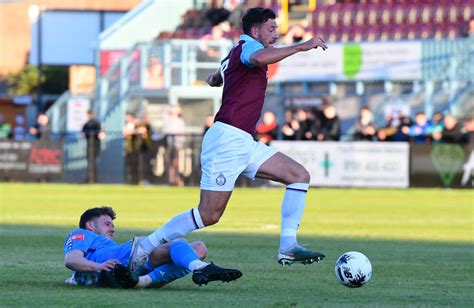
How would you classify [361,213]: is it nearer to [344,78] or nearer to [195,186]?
[195,186]

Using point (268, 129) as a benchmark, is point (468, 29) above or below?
above

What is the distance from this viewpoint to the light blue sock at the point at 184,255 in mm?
8867

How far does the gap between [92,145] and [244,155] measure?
2473 centimetres

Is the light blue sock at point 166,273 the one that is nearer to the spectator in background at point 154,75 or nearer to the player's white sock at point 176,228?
the player's white sock at point 176,228

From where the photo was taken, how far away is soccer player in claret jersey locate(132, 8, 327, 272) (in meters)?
9.45

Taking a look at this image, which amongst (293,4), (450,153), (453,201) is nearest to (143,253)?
(453,201)

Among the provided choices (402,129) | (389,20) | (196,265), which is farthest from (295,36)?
(196,265)

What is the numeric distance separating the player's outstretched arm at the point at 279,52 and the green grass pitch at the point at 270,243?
5.89ft

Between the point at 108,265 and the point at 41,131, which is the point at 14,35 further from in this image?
the point at 108,265

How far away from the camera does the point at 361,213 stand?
856 inches

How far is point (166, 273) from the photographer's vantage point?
930 centimetres

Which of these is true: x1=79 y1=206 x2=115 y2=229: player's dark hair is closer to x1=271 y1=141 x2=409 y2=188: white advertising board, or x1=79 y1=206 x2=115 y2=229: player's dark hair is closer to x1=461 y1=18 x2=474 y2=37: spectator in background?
x1=271 y1=141 x2=409 y2=188: white advertising board

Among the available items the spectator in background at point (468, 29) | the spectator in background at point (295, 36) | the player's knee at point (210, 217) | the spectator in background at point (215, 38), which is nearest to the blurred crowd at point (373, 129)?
the spectator in background at point (468, 29)

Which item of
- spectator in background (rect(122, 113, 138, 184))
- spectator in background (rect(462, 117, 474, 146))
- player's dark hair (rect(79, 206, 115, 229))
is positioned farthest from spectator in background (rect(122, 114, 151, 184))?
player's dark hair (rect(79, 206, 115, 229))
